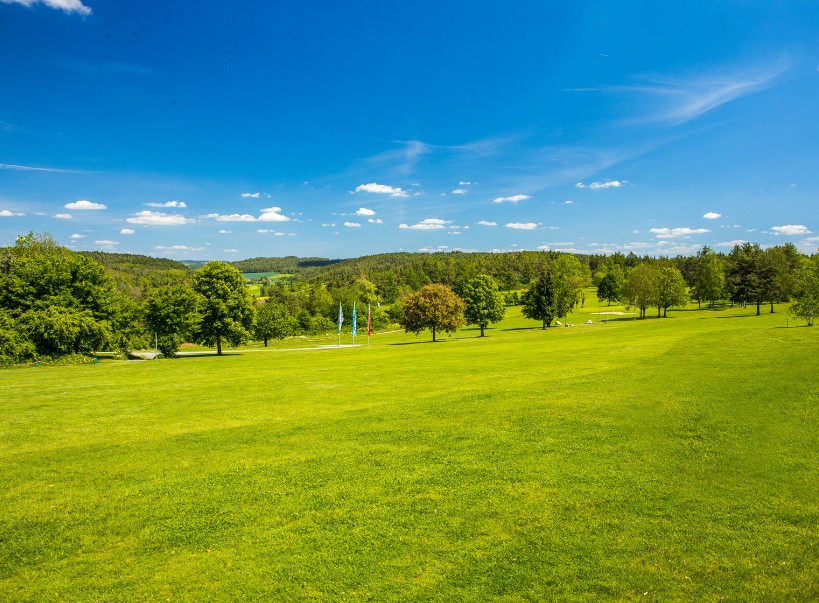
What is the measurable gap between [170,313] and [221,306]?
1217cm

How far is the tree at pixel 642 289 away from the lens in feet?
312

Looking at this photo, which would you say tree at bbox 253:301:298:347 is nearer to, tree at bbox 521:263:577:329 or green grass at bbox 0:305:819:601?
tree at bbox 521:263:577:329

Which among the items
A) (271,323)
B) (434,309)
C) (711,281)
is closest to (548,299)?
(434,309)

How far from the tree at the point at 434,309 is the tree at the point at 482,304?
7338 mm

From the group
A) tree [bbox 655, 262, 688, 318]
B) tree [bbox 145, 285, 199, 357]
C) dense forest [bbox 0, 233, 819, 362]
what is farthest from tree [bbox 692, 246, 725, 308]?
tree [bbox 145, 285, 199, 357]

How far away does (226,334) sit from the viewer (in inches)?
2366

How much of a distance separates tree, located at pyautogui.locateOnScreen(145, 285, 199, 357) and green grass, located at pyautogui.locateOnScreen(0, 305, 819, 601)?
4634 centimetres

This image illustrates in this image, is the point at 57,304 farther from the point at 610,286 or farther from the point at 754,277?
the point at 610,286

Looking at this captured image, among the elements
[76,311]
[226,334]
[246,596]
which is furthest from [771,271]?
[76,311]

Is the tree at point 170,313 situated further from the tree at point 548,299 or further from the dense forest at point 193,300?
the tree at point 548,299

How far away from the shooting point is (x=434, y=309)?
234 feet

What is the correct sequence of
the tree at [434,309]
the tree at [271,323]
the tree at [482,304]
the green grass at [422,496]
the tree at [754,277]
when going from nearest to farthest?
the green grass at [422,496] → the tree at [434,309] → the tree at [482,304] → the tree at [754,277] → the tree at [271,323]

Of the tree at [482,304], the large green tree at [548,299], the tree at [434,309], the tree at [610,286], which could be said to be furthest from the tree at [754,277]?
the tree at [434,309]

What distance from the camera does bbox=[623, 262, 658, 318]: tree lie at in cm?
9506
